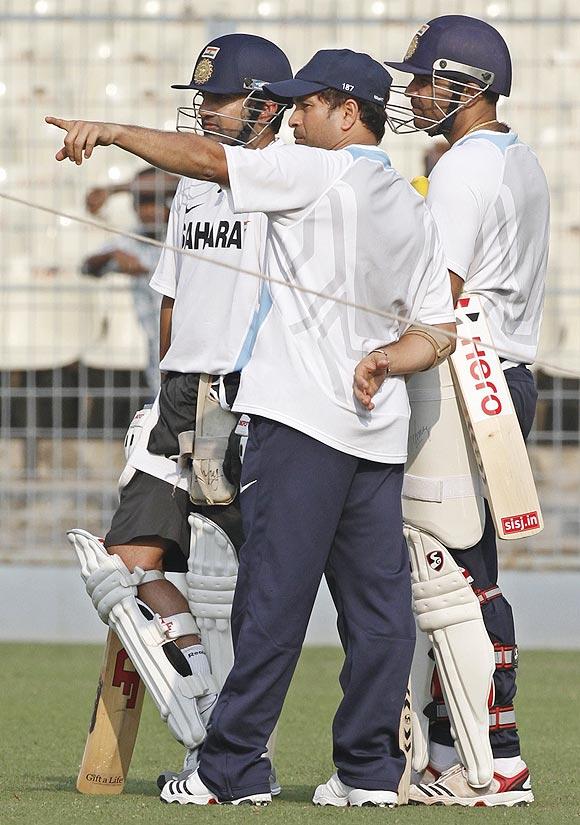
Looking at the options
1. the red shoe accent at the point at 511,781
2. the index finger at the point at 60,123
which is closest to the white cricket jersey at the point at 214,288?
the index finger at the point at 60,123

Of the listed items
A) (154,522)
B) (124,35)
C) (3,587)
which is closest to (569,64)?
(124,35)

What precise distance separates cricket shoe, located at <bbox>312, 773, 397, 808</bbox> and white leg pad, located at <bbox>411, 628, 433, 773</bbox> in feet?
0.90

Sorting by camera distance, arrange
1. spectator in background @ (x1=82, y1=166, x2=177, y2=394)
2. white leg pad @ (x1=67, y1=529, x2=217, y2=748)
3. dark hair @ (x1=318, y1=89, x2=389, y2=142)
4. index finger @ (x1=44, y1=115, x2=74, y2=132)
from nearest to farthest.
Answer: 1. index finger @ (x1=44, y1=115, x2=74, y2=132)
2. dark hair @ (x1=318, y1=89, x2=389, y2=142)
3. white leg pad @ (x1=67, y1=529, x2=217, y2=748)
4. spectator in background @ (x1=82, y1=166, x2=177, y2=394)

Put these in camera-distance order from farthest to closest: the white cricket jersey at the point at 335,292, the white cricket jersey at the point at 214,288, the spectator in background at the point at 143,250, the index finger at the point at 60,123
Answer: the spectator in background at the point at 143,250, the white cricket jersey at the point at 214,288, the white cricket jersey at the point at 335,292, the index finger at the point at 60,123

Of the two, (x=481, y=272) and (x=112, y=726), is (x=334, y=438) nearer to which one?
(x=481, y=272)

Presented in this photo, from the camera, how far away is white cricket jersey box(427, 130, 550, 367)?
3.66m

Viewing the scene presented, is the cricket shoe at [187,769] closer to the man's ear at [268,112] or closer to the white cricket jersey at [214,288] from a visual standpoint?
the white cricket jersey at [214,288]

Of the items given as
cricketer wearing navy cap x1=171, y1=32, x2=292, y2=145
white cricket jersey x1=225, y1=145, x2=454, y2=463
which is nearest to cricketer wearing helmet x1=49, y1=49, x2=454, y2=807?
white cricket jersey x1=225, y1=145, x2=454, y2=463

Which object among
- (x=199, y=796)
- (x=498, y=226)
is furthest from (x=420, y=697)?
(x=498, y=226)

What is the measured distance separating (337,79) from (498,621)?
1.24 m

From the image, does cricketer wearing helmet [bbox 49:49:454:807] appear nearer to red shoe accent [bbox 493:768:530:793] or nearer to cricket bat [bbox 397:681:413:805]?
cricket bat [bbox 397:681:413:805]

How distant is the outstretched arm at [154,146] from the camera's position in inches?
119

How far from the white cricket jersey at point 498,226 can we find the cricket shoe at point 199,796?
3.45ft

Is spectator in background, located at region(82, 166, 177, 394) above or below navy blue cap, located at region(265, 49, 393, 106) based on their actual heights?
below
